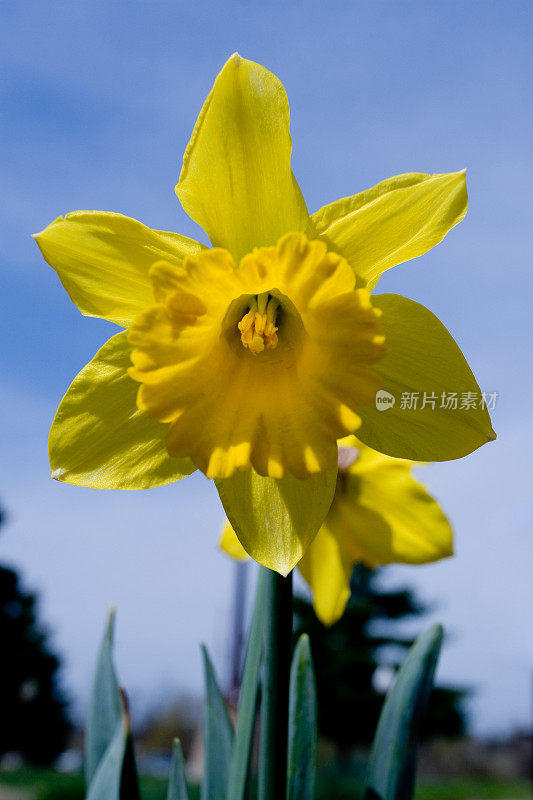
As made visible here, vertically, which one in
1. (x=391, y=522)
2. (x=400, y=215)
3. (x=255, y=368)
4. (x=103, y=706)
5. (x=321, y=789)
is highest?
(x=400, y=215)

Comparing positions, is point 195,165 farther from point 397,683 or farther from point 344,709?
point 344,709

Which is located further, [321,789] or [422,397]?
[321,789]

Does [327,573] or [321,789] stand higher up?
[327,573]

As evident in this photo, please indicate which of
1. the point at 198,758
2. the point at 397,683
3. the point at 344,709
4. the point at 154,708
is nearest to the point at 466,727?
the point at 344,709

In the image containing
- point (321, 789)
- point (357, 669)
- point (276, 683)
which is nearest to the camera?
point (276, 683)

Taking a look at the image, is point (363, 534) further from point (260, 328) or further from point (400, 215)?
point (400, 215)

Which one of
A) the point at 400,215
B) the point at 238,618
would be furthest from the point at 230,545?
the point at 238,618
